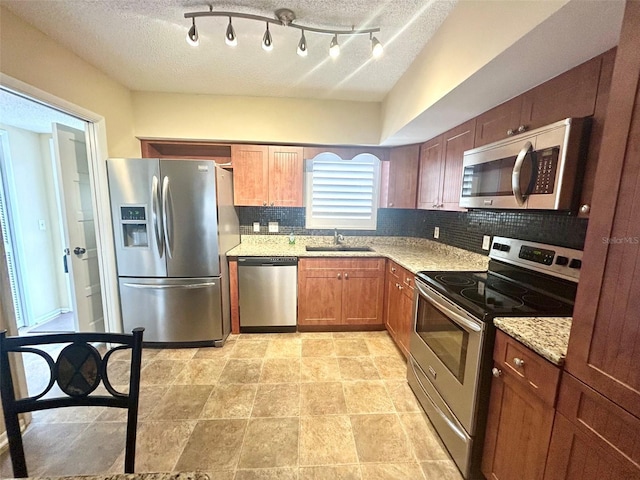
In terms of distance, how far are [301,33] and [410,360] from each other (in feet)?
8.27

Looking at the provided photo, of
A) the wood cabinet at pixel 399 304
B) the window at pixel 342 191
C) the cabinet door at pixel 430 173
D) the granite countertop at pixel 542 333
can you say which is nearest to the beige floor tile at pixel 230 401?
the wood cabinet at pixel 399 304

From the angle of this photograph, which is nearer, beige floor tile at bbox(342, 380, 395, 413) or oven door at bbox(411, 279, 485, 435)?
oven door at bbox(411, 279, 485, 435)

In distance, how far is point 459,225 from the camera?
101 inches

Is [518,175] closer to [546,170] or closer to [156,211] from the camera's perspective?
[546,170]

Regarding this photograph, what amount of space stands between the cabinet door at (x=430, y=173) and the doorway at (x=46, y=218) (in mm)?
3205

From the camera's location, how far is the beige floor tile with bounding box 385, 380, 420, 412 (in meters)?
1.87

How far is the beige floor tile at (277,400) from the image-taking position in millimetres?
1809

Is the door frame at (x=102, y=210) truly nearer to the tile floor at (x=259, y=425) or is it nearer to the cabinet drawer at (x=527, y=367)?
the tile floor at (x=259, y=425)

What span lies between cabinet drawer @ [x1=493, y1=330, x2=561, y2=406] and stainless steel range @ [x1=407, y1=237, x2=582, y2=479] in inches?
2.5

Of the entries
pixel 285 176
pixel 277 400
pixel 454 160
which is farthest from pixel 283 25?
pixel 277 400

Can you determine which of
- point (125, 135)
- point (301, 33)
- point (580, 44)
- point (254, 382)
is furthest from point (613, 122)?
point (125, 135)

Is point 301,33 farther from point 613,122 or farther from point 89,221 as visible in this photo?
point 89,221

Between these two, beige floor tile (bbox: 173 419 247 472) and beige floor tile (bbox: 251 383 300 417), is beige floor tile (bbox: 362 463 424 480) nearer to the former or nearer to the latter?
beige floor tile (bbox: 251 383 300 417)

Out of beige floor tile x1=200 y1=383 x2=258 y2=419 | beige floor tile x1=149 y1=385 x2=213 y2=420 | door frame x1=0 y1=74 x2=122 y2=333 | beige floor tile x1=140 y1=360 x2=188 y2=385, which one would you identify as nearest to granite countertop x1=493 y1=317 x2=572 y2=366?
beige floor tile x1=200 y1=383 x2=258 y2=419
